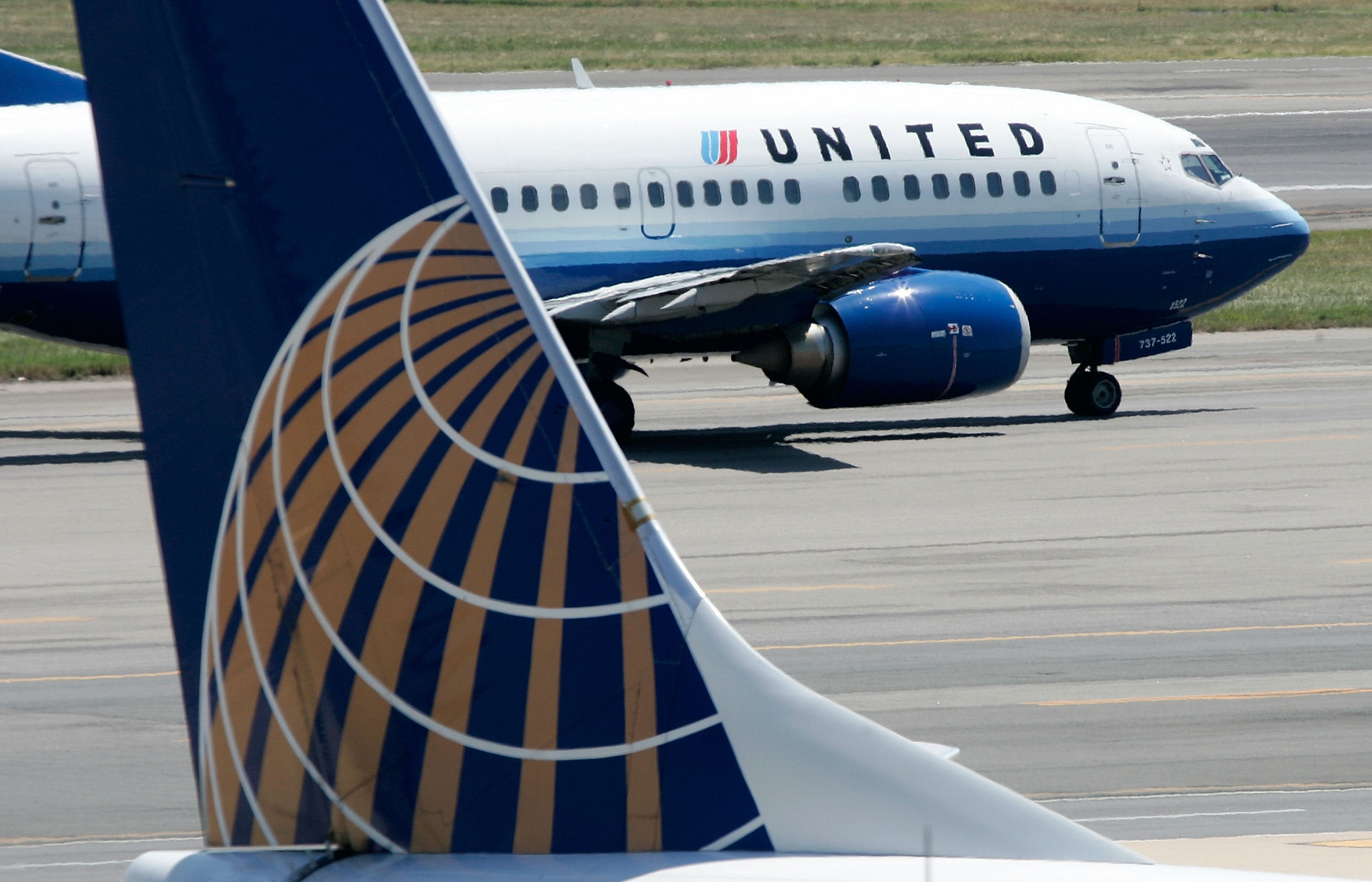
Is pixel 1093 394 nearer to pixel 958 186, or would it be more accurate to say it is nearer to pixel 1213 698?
pixel 958 186

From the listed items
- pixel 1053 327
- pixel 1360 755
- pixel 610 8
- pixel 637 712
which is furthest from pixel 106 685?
pixel 610 8

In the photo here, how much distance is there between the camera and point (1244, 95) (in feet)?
215

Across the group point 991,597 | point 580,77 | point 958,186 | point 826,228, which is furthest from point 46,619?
point 580,77

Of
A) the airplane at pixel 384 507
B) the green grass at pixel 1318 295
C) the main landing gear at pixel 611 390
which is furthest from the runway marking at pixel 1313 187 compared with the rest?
the airplane at pixel 384 507

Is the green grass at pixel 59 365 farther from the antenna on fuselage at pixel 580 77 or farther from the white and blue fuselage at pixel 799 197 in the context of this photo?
the antenna on fuselage at pixel 580 77

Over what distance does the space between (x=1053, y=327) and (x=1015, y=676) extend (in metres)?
13.6

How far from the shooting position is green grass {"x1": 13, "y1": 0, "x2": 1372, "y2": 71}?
239 feet

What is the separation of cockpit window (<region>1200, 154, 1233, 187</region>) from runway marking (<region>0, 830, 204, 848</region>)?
66.6ft

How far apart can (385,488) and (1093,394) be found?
75.0ft

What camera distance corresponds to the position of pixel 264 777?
5.55m

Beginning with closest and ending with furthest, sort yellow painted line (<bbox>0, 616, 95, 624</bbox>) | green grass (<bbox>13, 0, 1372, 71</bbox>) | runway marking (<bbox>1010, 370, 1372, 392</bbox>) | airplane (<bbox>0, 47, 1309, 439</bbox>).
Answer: yellow painted line (<bbox>0, 616, 95, 624</bbox>)
airplane (<bbox>0, 47, 1309, 439</bbox>)
runway marking (<bbox>1010, 370, 1372, 392</bbox>)
green grass (<bbox>13, 0, 1372, 71</bbox>)

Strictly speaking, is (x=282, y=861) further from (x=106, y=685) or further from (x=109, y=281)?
(x=109, y=281)

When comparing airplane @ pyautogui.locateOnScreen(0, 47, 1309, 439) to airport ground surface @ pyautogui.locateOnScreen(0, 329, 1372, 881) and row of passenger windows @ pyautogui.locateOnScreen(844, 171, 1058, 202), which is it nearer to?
row of passenger windows @ pyautogui.locateOnScreen(844, 171, 1058, 202)

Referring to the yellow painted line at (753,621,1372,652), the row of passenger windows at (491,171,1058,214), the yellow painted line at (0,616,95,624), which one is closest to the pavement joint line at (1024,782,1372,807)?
the yellow painted line at (753,621,1372,652)
